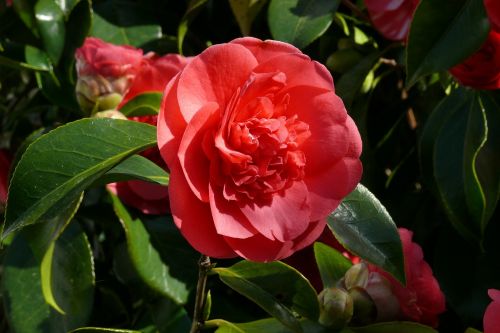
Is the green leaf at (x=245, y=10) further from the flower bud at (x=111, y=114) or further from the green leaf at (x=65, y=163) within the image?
the green leaf at (x=65, y=163)

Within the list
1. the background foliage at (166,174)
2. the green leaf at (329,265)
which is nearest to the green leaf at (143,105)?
the background foliage at (166,174)

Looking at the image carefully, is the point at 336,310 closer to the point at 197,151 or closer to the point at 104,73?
the point at 197,151

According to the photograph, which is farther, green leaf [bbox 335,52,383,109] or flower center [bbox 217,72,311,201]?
green leaf [bbox 335,52,383,109]

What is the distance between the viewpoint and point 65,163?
767mm

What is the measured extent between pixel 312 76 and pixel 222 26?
73 cm

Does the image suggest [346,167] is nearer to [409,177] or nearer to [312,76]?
[312,76]

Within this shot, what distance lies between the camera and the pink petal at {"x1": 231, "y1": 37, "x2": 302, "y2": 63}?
2.49ft

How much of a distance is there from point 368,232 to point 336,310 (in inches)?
4.2

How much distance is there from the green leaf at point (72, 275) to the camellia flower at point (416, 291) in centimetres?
33

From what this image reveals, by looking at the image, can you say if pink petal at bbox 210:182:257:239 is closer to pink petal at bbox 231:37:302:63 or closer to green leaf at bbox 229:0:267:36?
pink petal at bbox 231:37:302:63

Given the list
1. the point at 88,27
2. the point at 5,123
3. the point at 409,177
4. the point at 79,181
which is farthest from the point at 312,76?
the point at 5,123

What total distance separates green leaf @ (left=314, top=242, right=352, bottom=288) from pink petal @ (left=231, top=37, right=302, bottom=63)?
0.29 metres

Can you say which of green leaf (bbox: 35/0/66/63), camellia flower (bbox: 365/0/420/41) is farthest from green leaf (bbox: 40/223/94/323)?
camellia flower (bbox: 365/0/420/41)

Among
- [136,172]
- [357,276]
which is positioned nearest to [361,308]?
[357,276]
